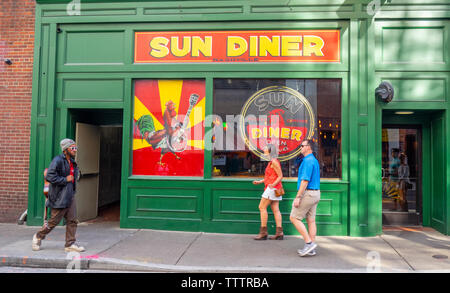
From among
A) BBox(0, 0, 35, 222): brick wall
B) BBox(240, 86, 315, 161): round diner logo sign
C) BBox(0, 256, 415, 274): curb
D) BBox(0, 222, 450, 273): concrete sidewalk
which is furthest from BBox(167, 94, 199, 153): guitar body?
BBox(0, 0, 35, 222): brick wall

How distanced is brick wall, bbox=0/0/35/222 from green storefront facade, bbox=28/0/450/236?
0.45 meters

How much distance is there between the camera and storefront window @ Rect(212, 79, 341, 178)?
23.7 feet

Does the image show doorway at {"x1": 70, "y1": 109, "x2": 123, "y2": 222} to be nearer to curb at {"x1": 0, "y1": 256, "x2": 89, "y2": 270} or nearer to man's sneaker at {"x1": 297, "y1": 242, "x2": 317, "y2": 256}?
curb at {"x1": 0, "y1": 256, "x2": 89, "y2": 270}

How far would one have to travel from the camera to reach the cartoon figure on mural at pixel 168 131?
7.50m

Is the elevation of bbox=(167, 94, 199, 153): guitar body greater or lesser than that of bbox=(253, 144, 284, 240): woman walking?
greater

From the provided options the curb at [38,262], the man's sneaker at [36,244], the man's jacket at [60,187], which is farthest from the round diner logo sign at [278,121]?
the man's sneaker at [36,244]

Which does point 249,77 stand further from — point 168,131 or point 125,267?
point 125,267

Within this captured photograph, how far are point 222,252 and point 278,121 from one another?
3136 millimetres

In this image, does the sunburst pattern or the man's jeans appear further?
the sunburst pattern

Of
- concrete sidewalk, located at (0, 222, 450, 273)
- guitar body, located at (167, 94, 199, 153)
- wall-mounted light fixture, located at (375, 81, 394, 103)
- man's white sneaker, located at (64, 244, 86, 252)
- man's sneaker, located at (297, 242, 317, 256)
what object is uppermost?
wall-mounted light fixture, located at (375, 81, 394, 103)

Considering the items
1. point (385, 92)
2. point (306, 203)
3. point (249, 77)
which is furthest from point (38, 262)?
point (385, 92)

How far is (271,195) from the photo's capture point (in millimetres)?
A: 6430

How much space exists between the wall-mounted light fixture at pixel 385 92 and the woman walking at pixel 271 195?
8.37ft
